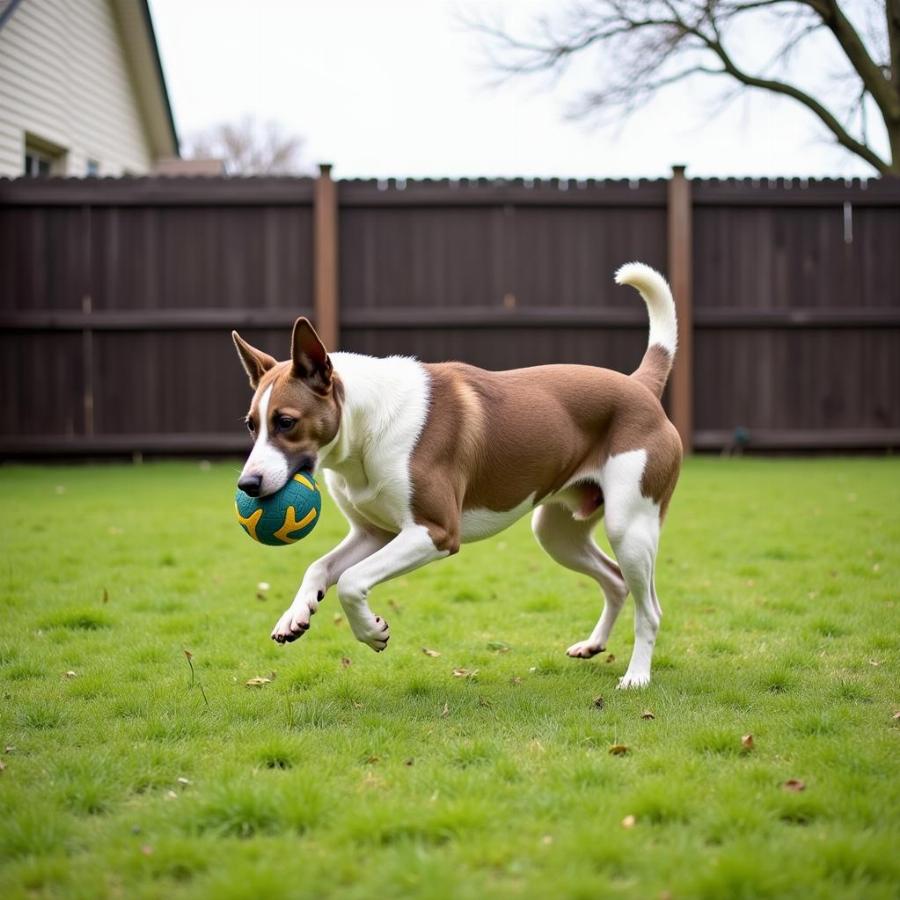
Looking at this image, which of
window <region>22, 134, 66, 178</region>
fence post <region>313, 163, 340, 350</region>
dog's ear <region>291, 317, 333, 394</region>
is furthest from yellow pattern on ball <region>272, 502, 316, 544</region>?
window <region>22, 134, 66, 178</region>

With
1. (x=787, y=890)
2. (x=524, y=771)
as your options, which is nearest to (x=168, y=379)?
(x=524, y=771)

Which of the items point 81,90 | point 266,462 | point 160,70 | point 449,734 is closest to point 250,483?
point 266,462

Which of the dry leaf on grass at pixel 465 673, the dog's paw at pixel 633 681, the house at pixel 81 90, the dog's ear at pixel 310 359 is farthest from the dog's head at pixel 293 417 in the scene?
the house at pixel 81 90

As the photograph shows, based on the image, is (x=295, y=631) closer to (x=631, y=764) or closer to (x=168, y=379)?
(x=631, y=764)

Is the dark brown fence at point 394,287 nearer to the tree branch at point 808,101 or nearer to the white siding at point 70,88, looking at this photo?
the white siding at point 70,88

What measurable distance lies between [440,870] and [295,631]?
5.33ft

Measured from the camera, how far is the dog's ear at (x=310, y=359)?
405 centimetres

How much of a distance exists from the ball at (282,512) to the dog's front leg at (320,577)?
0.25 meters

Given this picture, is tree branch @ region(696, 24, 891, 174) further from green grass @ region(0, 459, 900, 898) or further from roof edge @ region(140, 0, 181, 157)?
green grass @ region(0, 459, 900, 898)

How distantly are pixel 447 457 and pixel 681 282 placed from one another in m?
8.36

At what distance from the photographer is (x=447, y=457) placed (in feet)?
14.4

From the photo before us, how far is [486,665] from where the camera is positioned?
15.7ft

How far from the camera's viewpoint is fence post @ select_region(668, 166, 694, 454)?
477 inches

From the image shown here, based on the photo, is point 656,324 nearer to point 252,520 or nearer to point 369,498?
point 369,498
